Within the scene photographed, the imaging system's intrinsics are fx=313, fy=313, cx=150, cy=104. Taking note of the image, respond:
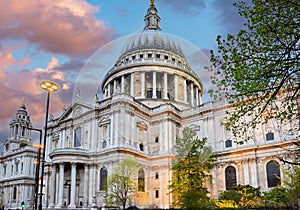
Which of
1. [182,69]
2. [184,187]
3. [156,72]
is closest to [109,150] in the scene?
[184,187]

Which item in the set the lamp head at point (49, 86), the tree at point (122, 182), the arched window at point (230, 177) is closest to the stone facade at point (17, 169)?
the tree at point (122, 182)

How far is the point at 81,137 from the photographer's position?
171 feet

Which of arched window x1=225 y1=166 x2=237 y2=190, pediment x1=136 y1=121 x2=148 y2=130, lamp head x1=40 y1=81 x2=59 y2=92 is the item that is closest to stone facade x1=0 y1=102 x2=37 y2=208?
pediment x1=136 y1=121 x2=148 y2=130

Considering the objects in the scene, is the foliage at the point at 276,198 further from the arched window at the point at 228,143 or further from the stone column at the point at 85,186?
the stone column at the point at 85,186

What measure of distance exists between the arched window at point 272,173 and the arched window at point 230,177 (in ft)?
16.4

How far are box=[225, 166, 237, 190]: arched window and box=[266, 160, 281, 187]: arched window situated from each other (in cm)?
499

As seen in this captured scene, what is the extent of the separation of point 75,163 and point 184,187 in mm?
21134

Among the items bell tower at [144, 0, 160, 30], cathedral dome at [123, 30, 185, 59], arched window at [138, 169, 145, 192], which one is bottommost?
arched window at [138, 169, 145, 192]

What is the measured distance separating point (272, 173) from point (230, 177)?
20.1 ft

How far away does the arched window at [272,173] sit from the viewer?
4247 centimetres

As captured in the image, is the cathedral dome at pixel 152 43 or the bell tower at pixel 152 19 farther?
the bell tower at pixel 152 19

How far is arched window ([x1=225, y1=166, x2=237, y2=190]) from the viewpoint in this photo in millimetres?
46125

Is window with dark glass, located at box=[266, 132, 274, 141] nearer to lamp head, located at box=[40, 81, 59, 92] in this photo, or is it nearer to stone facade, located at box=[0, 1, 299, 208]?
stone facade, located at box=[0, 1, 299, 208]

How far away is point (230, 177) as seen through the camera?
4650 centimetres
